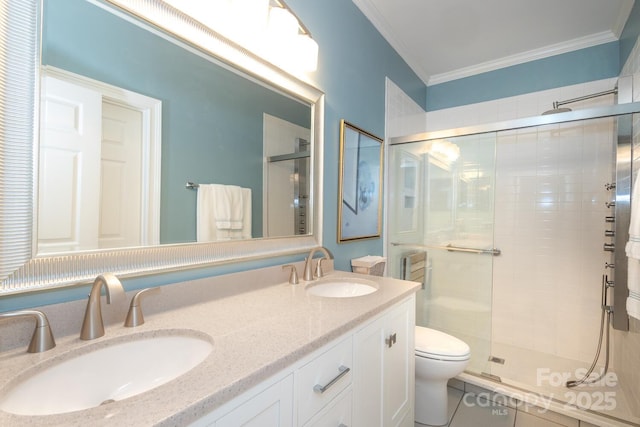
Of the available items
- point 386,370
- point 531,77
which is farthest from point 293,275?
point 531,77

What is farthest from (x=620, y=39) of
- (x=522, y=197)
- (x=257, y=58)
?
(x=257, y=58)

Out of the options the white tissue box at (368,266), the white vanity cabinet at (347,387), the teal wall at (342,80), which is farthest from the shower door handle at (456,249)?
the white vanity cabinet at (347,387)

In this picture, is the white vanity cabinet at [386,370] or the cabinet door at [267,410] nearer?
the cabinet door at [267,410]

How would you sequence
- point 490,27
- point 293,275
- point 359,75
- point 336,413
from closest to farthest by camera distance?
point 336,413 → point 293,275 → point 359,75 → point 490,27

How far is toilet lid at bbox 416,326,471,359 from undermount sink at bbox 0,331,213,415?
52.8 inches

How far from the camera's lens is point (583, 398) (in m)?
1.90

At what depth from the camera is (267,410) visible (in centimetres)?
67

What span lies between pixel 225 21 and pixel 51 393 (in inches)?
50.2

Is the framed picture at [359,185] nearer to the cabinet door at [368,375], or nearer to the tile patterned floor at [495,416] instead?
the cabinet door at [368,375]

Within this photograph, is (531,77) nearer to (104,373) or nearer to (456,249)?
(456,249)

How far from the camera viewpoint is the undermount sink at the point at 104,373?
592mm

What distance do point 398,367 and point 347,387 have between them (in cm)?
45

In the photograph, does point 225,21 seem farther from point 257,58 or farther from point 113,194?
point 113,194

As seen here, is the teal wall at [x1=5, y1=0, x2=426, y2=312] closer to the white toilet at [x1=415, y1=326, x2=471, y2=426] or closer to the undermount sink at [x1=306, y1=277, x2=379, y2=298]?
the undermount sink at [x1=306, y1=277, x2=379, y2=298]
